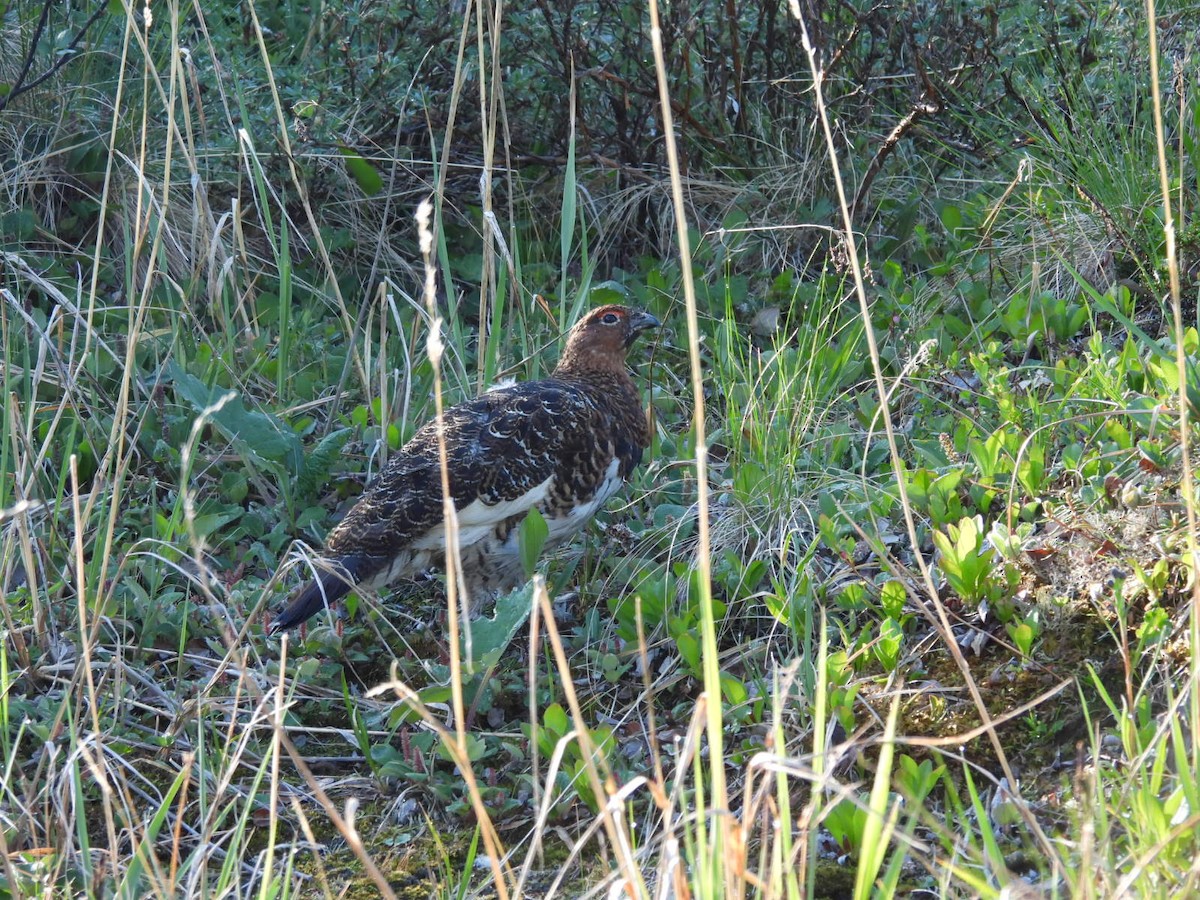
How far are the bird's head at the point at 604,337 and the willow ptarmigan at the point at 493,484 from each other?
19 cm

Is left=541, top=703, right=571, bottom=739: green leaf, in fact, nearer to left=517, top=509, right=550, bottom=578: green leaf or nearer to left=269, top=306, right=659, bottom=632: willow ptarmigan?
left=517, top=509, right=550, bottom=578: green leaf

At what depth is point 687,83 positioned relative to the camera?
5250 millimetres

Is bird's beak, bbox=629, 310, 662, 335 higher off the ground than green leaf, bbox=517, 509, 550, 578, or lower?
higher

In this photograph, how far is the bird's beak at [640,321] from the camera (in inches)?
162

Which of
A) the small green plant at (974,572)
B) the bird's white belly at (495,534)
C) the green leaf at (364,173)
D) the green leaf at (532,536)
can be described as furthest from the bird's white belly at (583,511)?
the green leaf at (364,173)

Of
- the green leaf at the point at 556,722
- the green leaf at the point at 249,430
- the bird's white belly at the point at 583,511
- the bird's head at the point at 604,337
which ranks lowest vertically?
the green leaf at the point at 556,722

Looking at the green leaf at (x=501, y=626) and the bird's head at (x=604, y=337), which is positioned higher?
the bird's head at (x=604, y=337)

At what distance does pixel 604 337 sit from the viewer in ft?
13.4

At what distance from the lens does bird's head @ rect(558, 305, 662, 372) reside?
4.08m

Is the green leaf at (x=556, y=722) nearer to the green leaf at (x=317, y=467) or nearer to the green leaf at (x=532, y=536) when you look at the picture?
the green leaf at (x=532, y=536)

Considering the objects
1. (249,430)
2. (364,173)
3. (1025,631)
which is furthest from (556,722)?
(364,173)

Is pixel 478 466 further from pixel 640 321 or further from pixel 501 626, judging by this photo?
pixel 640 321

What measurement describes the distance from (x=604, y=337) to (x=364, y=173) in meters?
1.69

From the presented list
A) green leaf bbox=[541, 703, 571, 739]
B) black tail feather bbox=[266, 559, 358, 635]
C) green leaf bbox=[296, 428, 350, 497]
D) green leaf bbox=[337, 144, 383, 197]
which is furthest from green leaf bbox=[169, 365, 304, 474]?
green leaf bbox=[337, 144, 383, 197]
